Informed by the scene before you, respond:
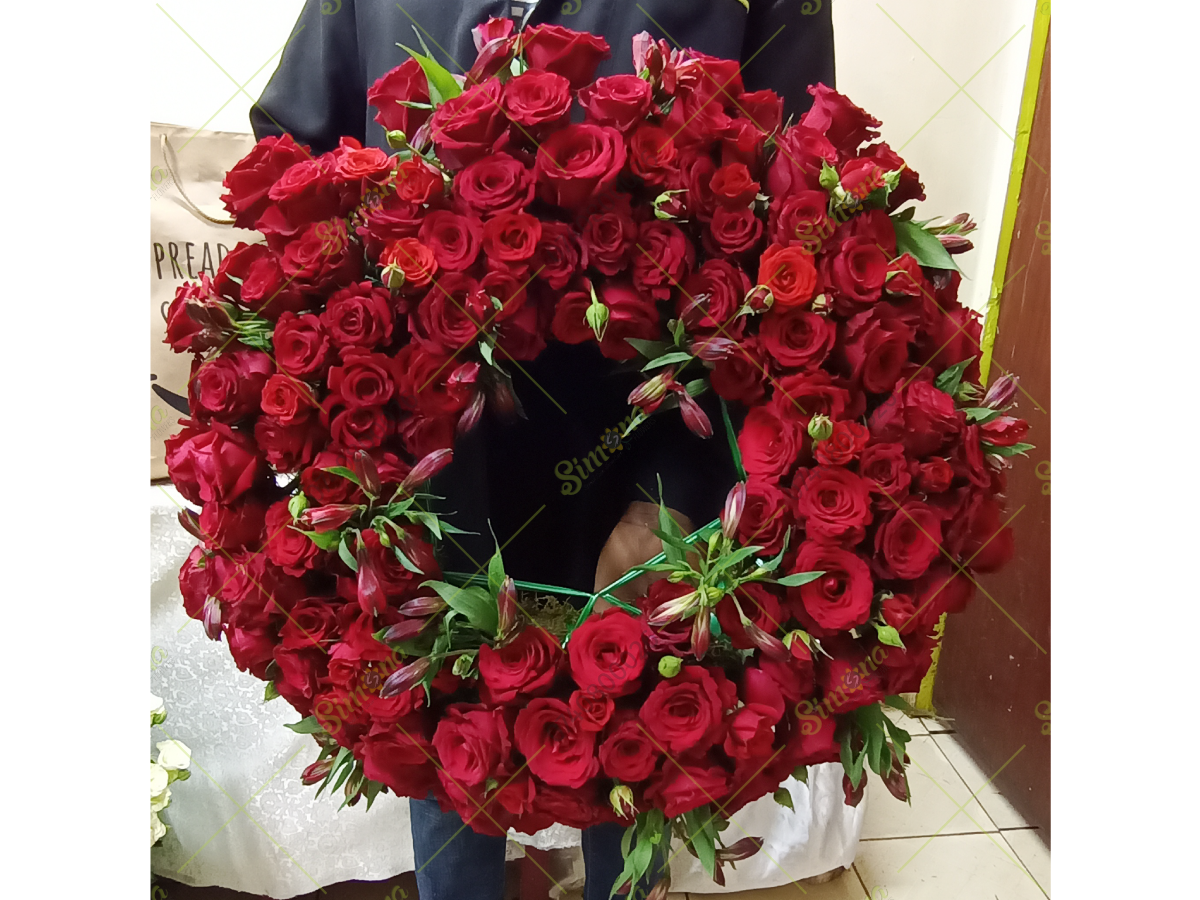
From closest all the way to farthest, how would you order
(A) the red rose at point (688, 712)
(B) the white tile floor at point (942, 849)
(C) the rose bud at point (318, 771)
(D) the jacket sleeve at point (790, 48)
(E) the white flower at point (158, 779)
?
(A) the red rose at point (688, 712)
(C) the rose bud at point (318, 771)
(D) the jacket sleeve at point (790, 48)
(E) the white flower at point (158, 779)
(B) the white tile floor at point (942, 849)

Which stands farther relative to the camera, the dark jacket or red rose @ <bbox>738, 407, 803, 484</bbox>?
the dark jacket

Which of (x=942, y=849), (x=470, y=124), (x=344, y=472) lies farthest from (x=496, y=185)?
(x=942, y=849)

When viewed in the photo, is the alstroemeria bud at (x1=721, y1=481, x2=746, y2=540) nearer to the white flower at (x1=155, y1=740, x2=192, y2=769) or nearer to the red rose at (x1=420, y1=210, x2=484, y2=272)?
the red rose at (x1=420, y1=210, x2=484, y2=272)

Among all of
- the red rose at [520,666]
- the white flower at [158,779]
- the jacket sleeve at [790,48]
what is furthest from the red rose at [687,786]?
the white flower at [158,779]

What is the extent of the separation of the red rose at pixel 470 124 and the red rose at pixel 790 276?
238 mm

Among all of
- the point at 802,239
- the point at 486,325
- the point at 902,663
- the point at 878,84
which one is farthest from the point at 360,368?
the point at 878,84

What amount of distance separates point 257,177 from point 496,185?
0.70 ft

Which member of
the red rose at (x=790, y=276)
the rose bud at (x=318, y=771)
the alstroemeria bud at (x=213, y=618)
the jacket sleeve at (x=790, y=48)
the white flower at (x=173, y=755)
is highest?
the jacket sleeve at (x=790, y=48)

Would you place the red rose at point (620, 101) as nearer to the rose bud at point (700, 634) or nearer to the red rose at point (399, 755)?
the rose bud at point (700, 634)

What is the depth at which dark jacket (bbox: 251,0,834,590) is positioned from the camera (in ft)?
2.51

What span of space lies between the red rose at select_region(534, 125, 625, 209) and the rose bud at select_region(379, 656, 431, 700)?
0.39 meters

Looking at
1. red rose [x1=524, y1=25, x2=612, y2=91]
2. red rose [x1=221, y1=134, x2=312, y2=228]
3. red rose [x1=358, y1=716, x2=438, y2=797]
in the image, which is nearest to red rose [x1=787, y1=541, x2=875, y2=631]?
red rose [x1=358, y1=716, x2=438, y2=797]

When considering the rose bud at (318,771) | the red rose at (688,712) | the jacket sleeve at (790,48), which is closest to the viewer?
the red rose at (688,712)

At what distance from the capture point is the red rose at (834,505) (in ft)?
2.03
